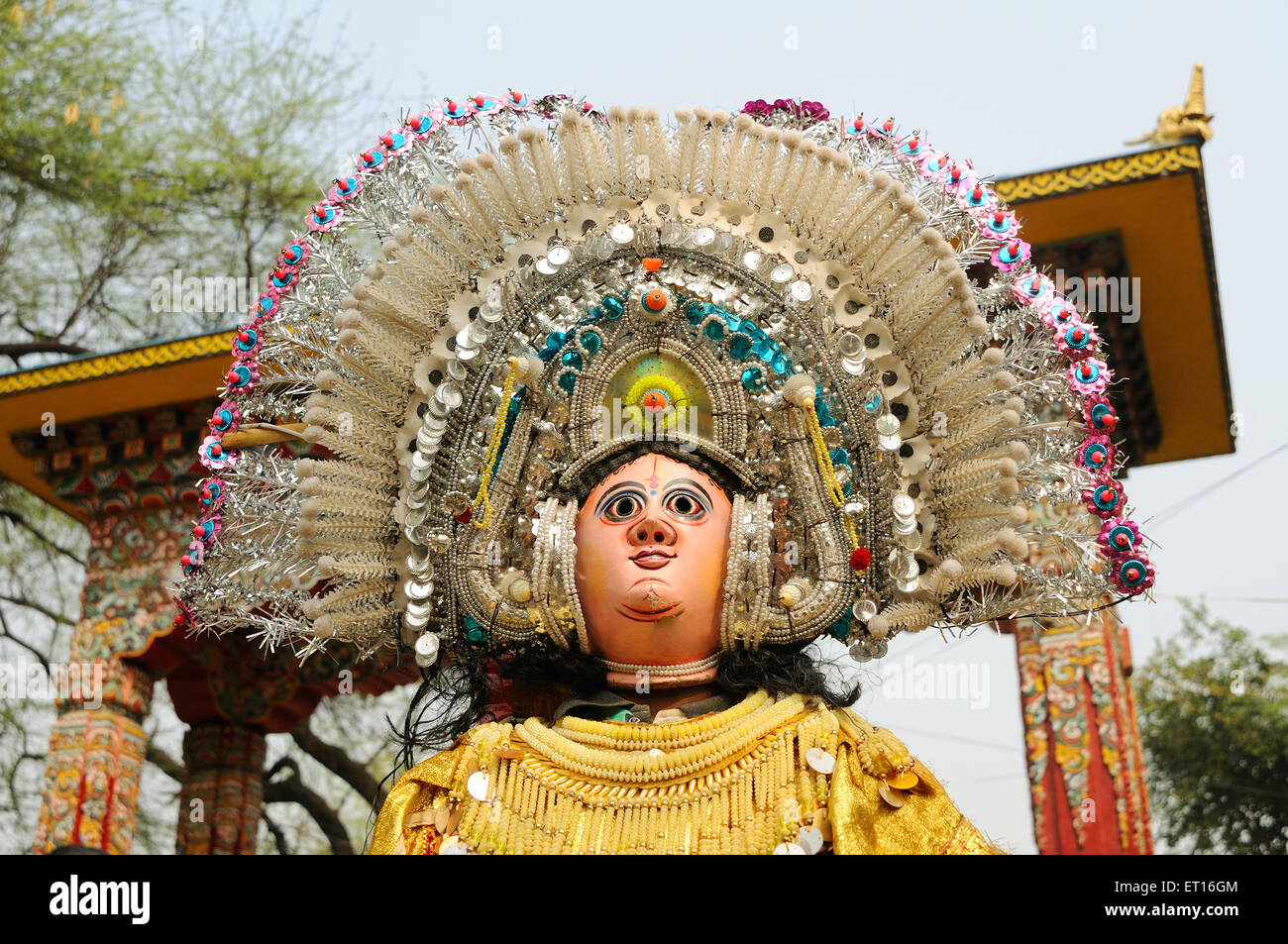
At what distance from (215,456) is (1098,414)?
2.24 metres

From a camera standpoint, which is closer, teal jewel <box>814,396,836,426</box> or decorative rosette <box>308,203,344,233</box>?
teal jewel <box>814,396,836,426</box>

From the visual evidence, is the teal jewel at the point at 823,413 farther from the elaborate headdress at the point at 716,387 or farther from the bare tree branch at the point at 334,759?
the bare tree branch at the point at 334,759

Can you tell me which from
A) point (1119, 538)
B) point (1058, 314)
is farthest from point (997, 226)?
Answer: point (1119, 538)

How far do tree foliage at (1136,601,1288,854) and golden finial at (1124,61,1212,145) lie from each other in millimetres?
5374

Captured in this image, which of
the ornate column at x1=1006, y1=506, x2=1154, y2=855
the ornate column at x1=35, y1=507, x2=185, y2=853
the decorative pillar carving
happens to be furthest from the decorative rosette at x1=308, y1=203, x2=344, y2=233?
the decorative pillar carving

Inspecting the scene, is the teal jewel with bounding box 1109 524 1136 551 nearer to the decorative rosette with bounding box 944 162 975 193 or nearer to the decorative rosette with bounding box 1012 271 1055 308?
the decorative rosette with bounding box 1012 271 1055 308

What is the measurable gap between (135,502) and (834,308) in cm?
500

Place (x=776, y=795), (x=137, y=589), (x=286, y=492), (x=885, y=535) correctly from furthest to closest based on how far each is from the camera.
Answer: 1. (x=137, y=589)
2. (x=286, y=492)
3. (x=885, y=535)
4. (x=776, y=795)

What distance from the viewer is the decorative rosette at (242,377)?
3838 millimetres

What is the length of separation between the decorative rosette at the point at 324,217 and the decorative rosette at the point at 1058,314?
183 centimetres

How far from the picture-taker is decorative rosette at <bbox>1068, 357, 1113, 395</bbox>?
140 inches

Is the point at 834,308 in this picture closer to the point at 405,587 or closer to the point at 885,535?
the point at 885,535

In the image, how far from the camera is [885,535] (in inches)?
137
